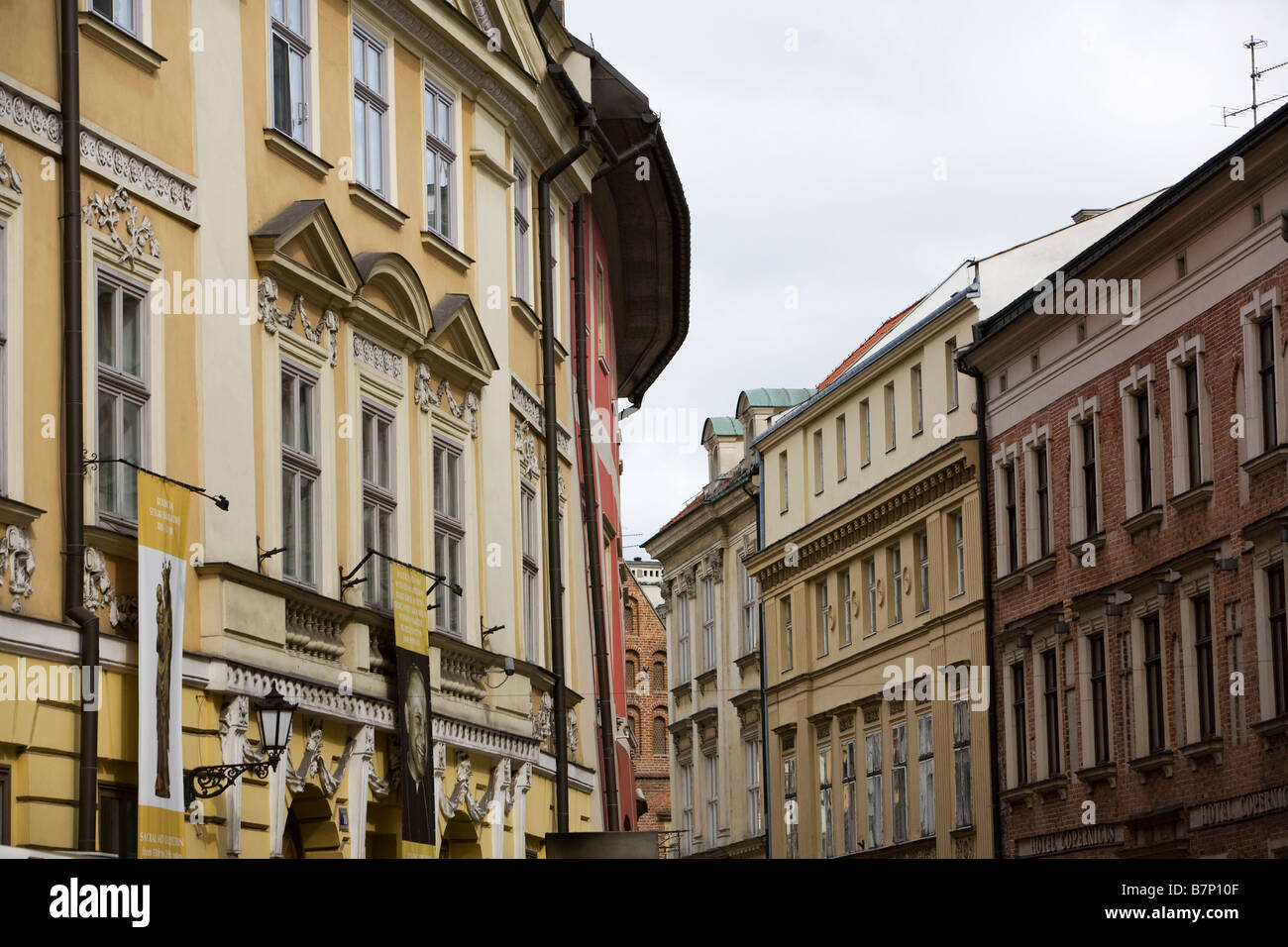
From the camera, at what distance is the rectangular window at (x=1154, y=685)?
3584cm

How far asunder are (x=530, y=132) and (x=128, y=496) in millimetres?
10428

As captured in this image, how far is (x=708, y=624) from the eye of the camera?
6294 centimetres

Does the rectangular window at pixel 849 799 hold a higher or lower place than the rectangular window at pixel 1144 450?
lower

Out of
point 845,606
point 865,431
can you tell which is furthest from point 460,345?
point 845,606

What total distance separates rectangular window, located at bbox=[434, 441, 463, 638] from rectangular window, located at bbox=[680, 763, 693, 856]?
138 ft

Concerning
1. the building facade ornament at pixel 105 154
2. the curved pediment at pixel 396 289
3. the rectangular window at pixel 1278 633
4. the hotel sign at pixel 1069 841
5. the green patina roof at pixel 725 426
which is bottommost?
the hotel sign at pixel 1069 841

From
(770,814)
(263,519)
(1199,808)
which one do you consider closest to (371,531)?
(263,519)

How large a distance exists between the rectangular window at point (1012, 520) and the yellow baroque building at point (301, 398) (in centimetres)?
1786

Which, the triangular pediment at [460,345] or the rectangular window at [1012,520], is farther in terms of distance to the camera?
the rectangular window at [1012,520]

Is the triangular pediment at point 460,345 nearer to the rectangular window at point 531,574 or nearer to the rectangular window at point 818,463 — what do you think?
the rectangular window at point 531,574

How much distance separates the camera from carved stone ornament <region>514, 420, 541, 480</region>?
928 inches

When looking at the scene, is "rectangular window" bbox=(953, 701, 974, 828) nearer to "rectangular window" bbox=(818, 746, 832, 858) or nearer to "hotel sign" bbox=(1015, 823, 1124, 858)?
"hotel sign" bbox=(1015, 823, 1124, 858)

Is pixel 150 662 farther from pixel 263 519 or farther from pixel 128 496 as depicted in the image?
pixel 263 519

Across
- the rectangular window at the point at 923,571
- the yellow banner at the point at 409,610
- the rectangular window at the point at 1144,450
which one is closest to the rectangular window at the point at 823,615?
the rectangular window at the point at 923,571
